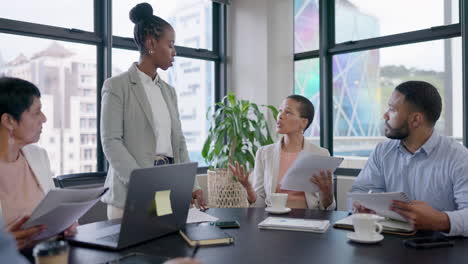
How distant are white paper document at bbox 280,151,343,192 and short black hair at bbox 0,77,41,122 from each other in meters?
1.14

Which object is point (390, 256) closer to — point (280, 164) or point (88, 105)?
point (280, 164)

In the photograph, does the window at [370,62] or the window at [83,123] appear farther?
the window at [83,123]

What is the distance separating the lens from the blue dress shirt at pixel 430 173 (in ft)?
5.02

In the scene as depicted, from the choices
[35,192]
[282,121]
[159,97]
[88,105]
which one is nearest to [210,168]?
[88,105]

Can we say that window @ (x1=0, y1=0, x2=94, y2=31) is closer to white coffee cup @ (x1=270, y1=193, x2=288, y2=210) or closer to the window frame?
the window frame

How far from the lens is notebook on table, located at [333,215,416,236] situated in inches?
54.3

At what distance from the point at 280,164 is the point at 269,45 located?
2126 mm

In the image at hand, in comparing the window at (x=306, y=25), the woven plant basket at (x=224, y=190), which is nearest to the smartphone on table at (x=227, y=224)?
the woven plant basket at (x=224, y=190)

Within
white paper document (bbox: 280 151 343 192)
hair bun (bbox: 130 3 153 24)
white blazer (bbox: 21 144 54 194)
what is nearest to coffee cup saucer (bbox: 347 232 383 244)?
white paper document (bbox: 280 151 343 192)

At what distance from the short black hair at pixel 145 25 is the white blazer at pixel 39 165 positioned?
0.75 metres

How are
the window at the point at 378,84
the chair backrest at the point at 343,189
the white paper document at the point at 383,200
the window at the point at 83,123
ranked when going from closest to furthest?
the white paper document at the point at 383,200 → the window at the point at 378,84 → the window at the point at 83,123 → the chair backrest at the point at 343,189

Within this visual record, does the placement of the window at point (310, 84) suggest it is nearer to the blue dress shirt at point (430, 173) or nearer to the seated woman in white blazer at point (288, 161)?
the seated woman in white blazer at point (288, 161)

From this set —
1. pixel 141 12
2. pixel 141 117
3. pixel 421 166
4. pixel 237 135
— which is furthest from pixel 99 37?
pixel 421 166

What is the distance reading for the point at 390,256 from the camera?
1125 mm
